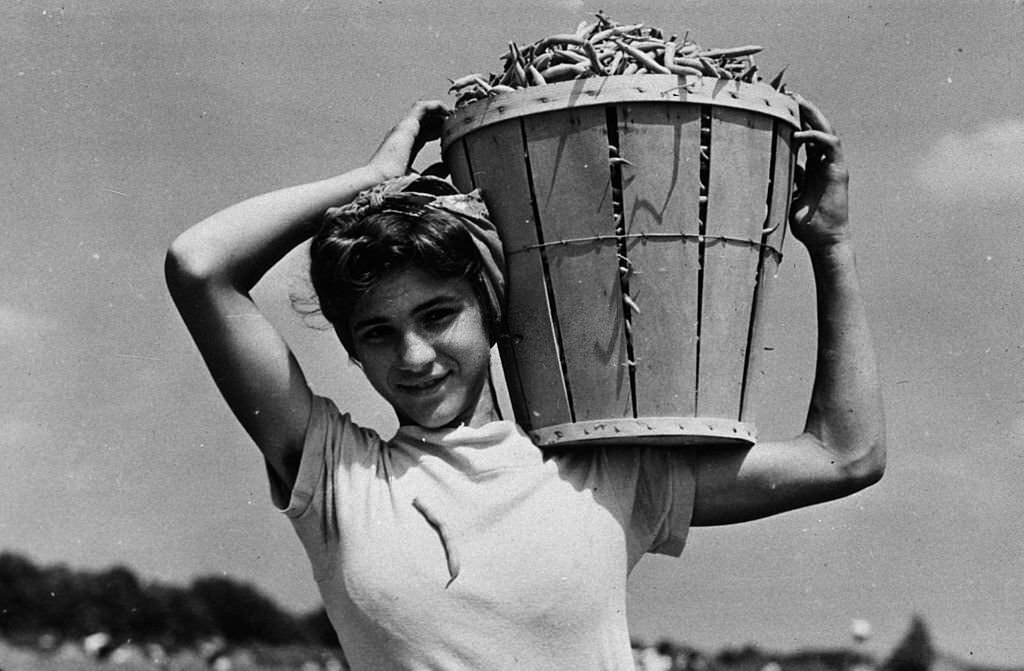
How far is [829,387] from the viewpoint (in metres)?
2.52

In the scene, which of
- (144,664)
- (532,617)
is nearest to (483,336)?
(532,617)

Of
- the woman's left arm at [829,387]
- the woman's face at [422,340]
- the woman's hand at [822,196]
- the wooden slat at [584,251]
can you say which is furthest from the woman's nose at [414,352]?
the woman's hand at [822,196]

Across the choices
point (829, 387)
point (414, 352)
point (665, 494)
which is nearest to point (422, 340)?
point (414, 352)

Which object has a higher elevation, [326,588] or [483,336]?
[483,336]

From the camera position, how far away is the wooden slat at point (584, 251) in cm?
226

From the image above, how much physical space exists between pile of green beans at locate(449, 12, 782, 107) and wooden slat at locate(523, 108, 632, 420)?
0.08 meters

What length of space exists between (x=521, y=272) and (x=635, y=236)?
0.20m

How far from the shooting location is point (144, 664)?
4207 mm

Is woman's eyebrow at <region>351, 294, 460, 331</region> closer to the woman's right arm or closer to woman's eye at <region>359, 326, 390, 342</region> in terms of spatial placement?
woman's eye at <region>359, 326, 390, 342</region>

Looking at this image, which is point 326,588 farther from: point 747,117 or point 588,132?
point 747,117

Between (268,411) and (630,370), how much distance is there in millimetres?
563

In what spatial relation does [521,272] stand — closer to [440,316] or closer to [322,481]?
[440,316]

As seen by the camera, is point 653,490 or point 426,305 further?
point 653,490

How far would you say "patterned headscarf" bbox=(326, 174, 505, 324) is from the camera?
7.61 ft
